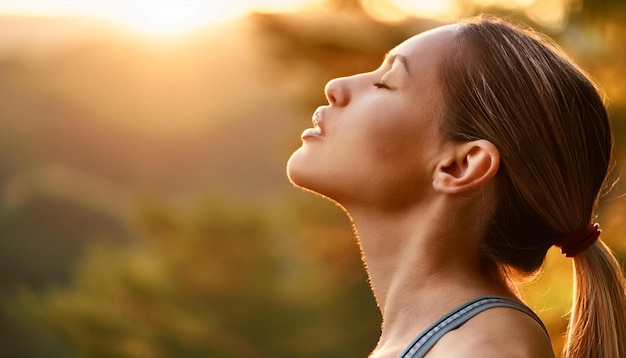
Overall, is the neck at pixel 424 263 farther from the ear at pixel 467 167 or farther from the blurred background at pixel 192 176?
the blurred background at pixel 192 176

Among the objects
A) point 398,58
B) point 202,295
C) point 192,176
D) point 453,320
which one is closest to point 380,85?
point 398,58

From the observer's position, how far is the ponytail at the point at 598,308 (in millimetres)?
994

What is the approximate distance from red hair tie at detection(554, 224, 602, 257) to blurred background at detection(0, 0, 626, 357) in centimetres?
200

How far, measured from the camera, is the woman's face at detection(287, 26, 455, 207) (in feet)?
3.28

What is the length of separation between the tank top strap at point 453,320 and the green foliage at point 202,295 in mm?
3816

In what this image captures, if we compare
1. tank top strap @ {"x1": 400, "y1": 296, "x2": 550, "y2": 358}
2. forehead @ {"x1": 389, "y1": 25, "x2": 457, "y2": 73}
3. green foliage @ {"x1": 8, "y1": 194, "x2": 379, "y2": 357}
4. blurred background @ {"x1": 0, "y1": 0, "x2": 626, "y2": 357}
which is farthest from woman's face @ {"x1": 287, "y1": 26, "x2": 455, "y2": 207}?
green foliage @ {"x1": 8, "y1": 194, "x2": 379, "y2": 357}

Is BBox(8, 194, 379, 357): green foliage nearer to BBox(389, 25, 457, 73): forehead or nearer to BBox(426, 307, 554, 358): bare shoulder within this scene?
BBox(389, 25, 457, 73): forehead

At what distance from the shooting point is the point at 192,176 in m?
6.01

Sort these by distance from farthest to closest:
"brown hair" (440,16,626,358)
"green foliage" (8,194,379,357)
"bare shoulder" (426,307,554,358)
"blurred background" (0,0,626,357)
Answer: "green foliage" (8,194,379,357) → "blurred background" (0,0,626,357) → "brown hair" (440,16,626,358) → "bare shoulder" (426,307,554,358)

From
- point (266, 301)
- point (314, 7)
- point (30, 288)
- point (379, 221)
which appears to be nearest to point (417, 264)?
point (379, 221)

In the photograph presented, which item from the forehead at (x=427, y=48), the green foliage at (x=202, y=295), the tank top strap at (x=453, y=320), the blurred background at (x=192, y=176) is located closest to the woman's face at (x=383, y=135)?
the forehead at (x=427, y=48)

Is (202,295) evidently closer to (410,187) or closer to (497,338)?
(410,187)

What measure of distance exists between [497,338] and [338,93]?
13.7 inches

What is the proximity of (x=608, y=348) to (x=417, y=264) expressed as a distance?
0.23 m
